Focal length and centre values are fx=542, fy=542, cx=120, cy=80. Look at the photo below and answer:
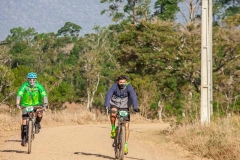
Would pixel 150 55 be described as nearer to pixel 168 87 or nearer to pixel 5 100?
pixel 168 87

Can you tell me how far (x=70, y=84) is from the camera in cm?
6669

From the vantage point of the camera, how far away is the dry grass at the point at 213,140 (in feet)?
37.8

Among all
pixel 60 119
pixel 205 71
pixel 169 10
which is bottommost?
pixel 60 119

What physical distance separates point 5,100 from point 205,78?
28004 millimetres

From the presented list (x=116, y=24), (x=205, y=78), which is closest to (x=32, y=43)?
(x=116, y=24)

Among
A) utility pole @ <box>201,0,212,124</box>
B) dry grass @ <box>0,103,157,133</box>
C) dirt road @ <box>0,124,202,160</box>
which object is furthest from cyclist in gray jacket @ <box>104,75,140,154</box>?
dry grass @ <box>0,103,157,133</box>

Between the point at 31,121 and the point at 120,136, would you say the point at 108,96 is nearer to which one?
the point at 120,136

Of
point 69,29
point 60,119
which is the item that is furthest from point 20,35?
point 60,119

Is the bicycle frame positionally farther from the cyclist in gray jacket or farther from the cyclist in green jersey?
the cyclist in green jersey

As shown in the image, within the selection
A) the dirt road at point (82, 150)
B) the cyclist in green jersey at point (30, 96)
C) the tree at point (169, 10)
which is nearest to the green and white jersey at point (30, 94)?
the cyclist in green jersey at point (30, 96)

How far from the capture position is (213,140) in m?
12.4

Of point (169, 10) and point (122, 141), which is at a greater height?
point (169, 10)

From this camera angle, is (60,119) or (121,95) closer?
(121,95)

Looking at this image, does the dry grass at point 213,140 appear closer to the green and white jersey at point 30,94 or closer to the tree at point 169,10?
the green and white jersey at point 30,94
